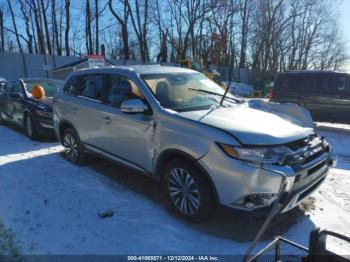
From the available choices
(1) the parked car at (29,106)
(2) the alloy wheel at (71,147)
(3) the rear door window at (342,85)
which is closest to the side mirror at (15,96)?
(1) the parked car at (29,106)

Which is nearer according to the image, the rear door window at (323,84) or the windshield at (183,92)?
the windshield at (183,92)

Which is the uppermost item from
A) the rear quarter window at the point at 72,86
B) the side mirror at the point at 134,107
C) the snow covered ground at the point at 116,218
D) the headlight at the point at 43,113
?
the rear quarter window at the point at 72,86

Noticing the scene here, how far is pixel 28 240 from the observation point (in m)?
3.34

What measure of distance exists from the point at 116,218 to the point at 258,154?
1.86m

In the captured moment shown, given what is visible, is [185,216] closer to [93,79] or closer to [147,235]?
[147,235]

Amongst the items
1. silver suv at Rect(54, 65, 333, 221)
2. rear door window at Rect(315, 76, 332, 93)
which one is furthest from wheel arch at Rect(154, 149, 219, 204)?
rear door window at Rect(315, 76, 332, 93)

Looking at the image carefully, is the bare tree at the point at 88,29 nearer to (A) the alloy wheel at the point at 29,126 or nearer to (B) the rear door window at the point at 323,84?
(A) the alloy wheel at the point at 29,126

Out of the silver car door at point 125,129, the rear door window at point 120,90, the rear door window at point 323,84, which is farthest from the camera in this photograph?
the rear door window at point 323,84

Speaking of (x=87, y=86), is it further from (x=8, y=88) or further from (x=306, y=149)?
(x=8, y=88)

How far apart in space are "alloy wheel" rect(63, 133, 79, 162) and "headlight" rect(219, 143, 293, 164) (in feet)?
11.0

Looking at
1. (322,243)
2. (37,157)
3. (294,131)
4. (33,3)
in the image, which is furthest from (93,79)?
(33,3)

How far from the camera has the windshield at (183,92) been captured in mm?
4109

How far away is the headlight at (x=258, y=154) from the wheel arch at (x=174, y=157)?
1.18ft

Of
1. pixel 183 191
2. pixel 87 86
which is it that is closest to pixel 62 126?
pixel 87 86
